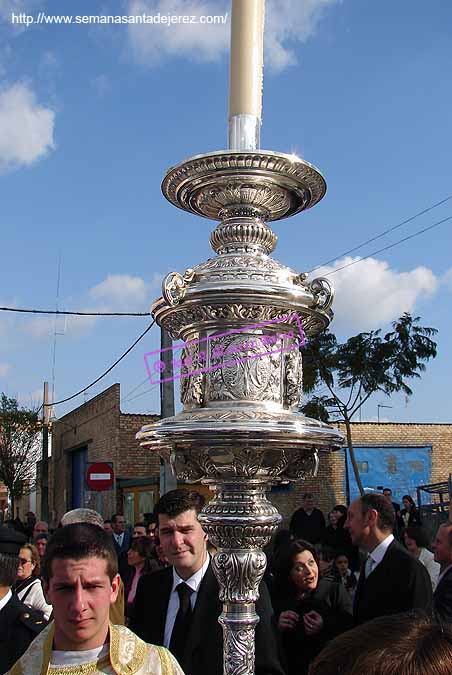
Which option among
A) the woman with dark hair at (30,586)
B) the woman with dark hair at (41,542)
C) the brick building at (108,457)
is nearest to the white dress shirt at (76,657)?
the woman with dark hair at (30,586)

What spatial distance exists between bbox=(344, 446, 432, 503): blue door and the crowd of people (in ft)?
57.0

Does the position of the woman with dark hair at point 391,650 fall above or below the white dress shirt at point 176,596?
above

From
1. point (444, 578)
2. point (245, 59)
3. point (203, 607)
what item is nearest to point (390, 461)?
Answer: point (444, 578)

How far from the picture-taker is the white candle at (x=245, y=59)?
2146mm

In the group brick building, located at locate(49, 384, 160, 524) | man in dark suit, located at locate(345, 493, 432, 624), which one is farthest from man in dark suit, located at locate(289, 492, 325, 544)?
man in dark suit, located at locate(345, 493, 432, 624)

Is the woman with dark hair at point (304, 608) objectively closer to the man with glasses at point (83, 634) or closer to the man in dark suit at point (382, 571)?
the man in dark suit at point (382, 571)

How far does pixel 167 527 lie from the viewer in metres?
2.90

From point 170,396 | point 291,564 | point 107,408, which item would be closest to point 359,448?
point 107,408

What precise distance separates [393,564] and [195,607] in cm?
110

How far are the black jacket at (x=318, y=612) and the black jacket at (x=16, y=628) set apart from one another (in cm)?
114

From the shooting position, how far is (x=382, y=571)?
336cm

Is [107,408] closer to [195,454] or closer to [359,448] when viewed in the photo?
[359,448]

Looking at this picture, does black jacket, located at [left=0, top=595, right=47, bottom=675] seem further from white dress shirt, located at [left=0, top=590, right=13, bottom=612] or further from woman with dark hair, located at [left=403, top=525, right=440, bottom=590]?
woman with dark hair, located at [left=403, top=525, right=440, bottom=590]

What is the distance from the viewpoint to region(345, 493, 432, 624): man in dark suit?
324 cm
